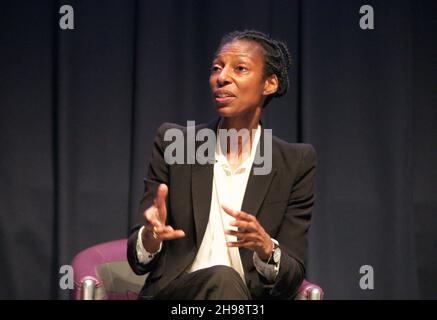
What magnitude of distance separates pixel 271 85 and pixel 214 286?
773mm

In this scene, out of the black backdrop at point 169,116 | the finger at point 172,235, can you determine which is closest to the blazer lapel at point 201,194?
the finger at point 172,235

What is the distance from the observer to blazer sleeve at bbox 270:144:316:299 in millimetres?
2012

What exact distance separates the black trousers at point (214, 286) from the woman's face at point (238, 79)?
0.54m

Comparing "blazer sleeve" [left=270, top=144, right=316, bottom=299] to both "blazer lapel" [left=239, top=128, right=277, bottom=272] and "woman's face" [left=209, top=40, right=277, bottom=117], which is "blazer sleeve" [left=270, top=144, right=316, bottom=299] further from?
"woman's face" [left=209, top=40, right=277, bottom=117]

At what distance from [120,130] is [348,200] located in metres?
1.14

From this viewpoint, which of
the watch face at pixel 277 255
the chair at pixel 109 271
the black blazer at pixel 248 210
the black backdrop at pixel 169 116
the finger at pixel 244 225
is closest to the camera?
the finger at pixel 244 225

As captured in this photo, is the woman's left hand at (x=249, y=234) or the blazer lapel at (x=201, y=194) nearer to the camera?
the woman's left hand at (x=249, y=234)

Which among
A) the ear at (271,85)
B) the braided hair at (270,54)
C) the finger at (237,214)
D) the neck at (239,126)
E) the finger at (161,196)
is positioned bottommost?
the finger at (237,214)

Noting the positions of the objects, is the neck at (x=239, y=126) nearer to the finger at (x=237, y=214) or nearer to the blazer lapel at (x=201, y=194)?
the blazer lapel at (x=201, y=194)

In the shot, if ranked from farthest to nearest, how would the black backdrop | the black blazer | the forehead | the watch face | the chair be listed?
the black backdrop, the chair, the forehead, the black blazer, the watch face

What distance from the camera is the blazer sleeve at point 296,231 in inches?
79.2

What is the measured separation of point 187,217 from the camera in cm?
212

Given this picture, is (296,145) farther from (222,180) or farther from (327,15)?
(327,15)

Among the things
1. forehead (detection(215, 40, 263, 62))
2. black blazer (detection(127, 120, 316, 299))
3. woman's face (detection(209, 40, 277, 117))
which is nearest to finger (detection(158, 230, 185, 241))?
black blazer (detection(127, 120, 316, 299))
